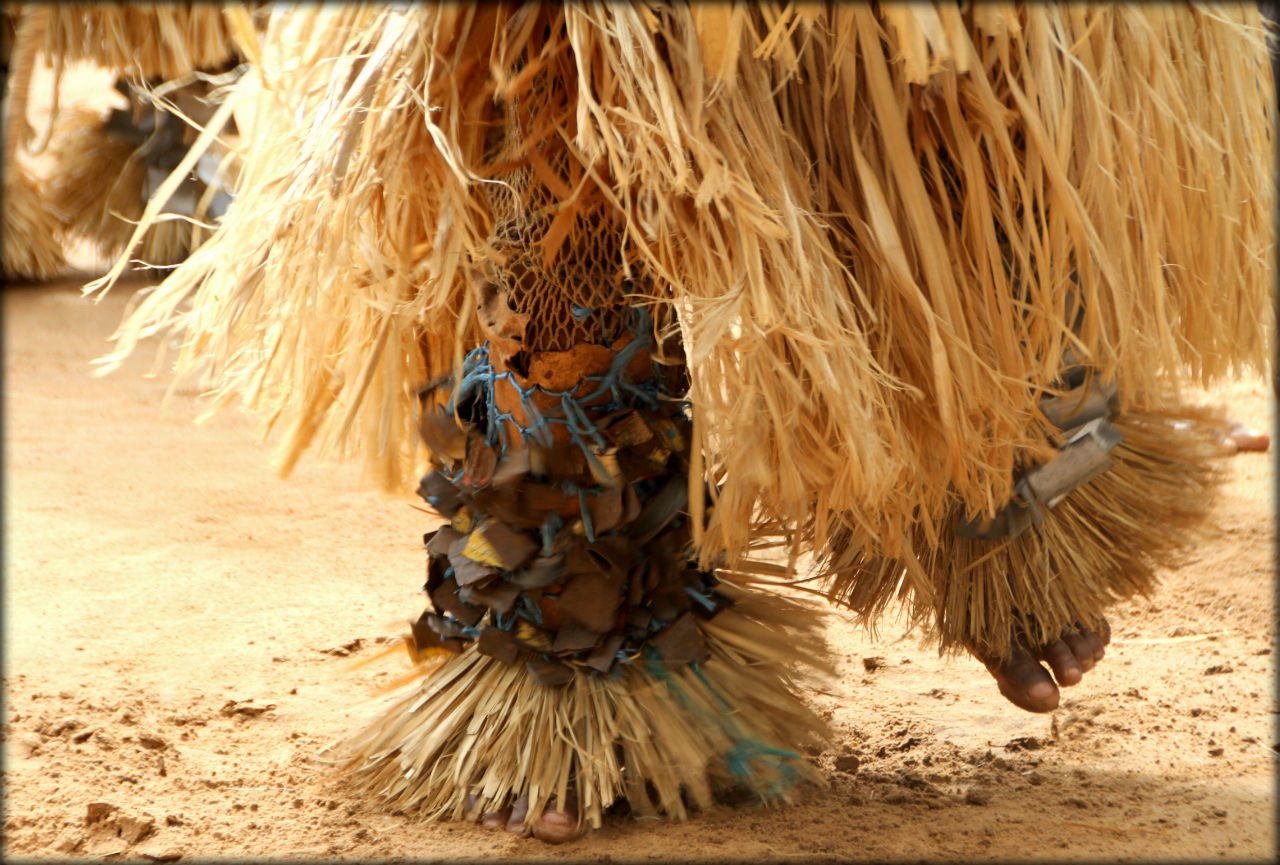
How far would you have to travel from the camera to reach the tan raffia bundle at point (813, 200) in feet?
2.58

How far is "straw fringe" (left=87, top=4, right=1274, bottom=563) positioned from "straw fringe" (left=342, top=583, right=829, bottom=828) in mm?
188

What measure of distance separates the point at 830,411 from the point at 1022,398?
0.20 m

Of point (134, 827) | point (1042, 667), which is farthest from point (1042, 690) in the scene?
point (134, 827)

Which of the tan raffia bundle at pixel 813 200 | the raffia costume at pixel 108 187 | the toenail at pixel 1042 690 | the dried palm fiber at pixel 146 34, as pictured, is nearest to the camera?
the dried palm fiber at pixel 146 34

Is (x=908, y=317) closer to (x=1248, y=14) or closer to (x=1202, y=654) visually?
(x=1248, y=14)

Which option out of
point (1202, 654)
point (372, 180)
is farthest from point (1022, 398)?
point (1202, 654)

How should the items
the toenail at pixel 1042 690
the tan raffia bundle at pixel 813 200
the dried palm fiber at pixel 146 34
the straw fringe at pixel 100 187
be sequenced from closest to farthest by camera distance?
the dried palm fiber at pixel 146 34 < the tan raffia bundle at pixel 813 200 < the toenail at pixel 1042 690 < the straw fringe at pixel 100 187

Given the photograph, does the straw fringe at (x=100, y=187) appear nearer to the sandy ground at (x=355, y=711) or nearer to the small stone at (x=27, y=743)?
the sandy ground at (x=355, y=711)

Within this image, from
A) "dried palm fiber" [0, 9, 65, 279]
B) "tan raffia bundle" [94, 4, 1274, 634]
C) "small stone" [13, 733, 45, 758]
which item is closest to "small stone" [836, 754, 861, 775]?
"tan raffia bundle" [94, 4, 1274, 634]

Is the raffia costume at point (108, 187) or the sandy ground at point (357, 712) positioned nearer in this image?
the sandy ground at point (357, 712)

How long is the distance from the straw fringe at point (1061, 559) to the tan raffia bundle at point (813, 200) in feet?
0.50

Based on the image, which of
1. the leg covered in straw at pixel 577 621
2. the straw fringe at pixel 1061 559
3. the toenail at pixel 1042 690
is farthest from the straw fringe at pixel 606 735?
the toenail at pixel 1042 690

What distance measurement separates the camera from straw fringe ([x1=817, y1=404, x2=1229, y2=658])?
1127mm

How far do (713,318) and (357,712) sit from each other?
76 centimetres
